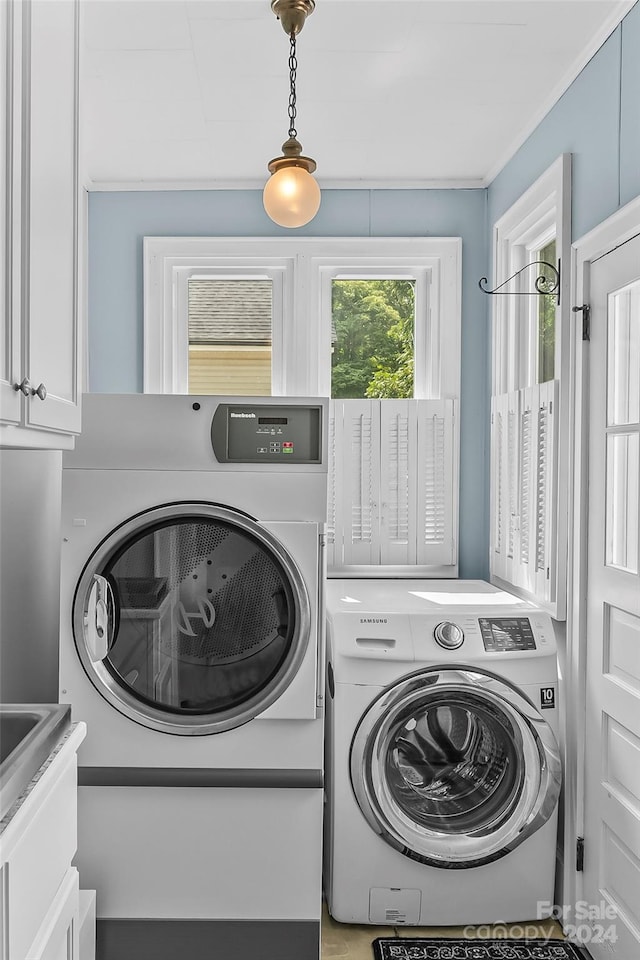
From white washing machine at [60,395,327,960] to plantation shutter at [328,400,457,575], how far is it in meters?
1.07

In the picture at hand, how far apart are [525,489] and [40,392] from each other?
1789 millimetres

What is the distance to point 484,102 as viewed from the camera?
7.69 ft

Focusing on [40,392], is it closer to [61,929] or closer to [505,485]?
[61,929]

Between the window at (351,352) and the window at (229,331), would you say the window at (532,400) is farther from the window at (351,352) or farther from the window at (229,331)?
the window at (229,331)

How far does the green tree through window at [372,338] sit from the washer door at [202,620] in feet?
4.29

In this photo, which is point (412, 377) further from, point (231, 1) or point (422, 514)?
point (231, 1)

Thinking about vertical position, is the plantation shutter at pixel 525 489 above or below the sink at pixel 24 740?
above

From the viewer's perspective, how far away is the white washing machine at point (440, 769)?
2064 mm

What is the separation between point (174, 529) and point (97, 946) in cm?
112

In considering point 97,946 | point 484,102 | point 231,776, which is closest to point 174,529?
point 231,776

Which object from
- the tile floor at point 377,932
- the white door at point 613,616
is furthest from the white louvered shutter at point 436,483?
the tile floor at point 377,932

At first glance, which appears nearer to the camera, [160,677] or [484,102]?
[160,677]

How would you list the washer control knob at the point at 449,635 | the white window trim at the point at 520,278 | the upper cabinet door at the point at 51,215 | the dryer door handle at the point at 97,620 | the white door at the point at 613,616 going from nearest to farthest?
the upper cabinet door at the point at 51,215 → the white door at the point at 613,616 → the dryer door handle at the point at 97,620 → the washer control knob at the point at 449,635 → the white window trim at the point at 520,278

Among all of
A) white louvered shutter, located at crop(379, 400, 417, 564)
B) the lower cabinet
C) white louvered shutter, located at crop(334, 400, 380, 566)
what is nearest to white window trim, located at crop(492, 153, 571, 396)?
white louvered shutter, located at crop(379, 400, 417, 564)
